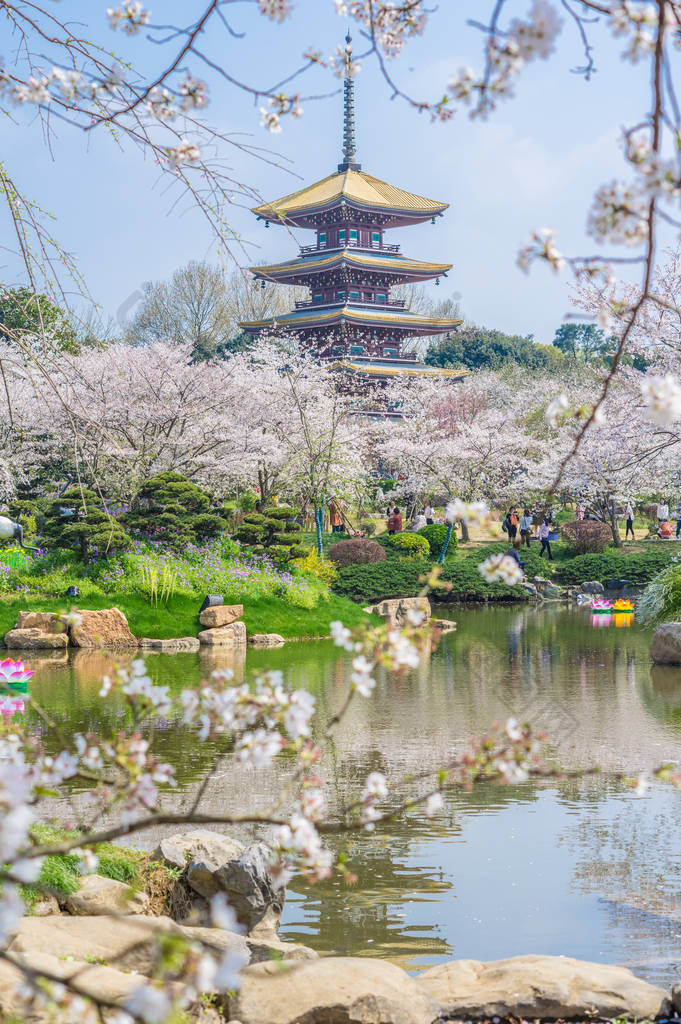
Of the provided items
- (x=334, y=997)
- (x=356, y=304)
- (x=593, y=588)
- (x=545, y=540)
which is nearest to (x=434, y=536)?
(x=545, y=540)

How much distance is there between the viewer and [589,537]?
29.7 m

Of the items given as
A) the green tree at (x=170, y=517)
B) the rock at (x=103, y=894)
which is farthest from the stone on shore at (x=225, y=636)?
the rock at (x=103, y=894)

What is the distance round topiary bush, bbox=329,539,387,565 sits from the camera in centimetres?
2491

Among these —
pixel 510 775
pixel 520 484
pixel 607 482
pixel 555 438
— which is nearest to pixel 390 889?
pixel 510 775

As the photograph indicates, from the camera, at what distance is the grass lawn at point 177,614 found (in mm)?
16984

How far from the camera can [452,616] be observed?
21422mm

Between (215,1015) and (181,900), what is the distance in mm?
1458

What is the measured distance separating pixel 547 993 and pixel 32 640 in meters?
13.3

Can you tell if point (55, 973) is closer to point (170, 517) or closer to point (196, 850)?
point (196, 850)

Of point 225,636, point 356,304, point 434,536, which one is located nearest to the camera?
point 225,636

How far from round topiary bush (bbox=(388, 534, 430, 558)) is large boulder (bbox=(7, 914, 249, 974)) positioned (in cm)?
2213

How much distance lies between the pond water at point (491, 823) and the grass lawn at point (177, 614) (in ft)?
9.53

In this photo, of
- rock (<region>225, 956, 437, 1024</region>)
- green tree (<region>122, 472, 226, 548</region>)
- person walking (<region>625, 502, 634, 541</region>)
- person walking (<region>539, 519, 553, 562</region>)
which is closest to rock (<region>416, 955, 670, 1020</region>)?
rock (<region>225, 956, 437, 1024</region>)

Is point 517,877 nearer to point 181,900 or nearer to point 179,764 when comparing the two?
point 181,900
